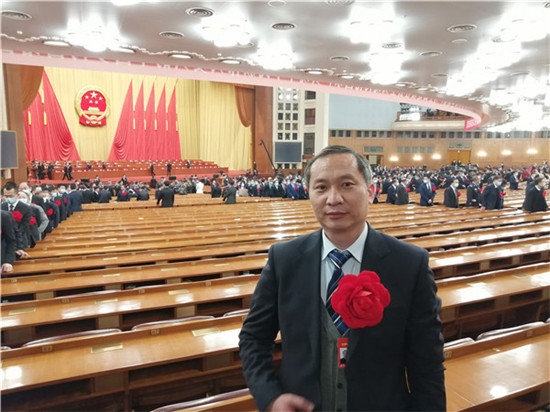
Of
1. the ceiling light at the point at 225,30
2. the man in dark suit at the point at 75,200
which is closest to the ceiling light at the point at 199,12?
the ceiling light at the point at 225,30

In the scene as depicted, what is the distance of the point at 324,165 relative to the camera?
4.93 feet

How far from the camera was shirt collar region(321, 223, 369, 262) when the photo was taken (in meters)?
1.50

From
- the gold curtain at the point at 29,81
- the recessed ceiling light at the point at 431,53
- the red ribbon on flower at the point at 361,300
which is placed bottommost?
the red ribbon on flower at the point at 361,300

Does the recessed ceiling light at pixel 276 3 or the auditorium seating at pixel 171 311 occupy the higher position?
the recessed ceiling light at pixel 276 3

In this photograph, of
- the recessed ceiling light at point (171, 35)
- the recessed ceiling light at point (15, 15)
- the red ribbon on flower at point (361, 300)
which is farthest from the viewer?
the recessed ceiling light at point (171, 35)

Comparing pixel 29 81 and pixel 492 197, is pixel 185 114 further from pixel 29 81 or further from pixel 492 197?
pixel 492 197

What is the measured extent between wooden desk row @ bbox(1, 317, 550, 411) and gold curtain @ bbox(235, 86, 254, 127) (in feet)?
96.4

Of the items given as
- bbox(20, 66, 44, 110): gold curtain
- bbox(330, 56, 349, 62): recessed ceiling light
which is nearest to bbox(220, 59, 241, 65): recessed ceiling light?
bbox(330, 56, 349, 62): recessed ceiling light

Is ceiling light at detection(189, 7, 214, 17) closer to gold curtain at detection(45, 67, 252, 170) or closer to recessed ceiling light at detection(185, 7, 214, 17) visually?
recessed ceiling light at detection(185, 7, 214, 17)

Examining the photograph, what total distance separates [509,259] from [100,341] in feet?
17.7

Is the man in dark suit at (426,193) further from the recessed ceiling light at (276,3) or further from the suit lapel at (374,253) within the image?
the suit lapel at (374,253)

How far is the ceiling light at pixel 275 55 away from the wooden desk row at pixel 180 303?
17.6ft

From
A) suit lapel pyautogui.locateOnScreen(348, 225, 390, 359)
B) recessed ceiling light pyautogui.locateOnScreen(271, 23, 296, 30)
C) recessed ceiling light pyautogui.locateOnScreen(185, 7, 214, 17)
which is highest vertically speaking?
recessed ceiling light pyautogui.locateOnScreen(271, 23, 296, 30)

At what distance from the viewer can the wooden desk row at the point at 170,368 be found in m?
2.07
